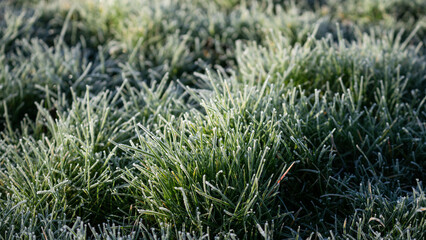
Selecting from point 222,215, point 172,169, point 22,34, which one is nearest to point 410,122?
point 222,215

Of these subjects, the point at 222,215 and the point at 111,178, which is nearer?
the point at 222,215

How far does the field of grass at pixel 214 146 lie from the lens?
1.62 meters

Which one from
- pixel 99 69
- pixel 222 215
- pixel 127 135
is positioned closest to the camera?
pixel 222 215

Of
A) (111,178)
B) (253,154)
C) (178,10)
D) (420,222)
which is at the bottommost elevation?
(420,222)

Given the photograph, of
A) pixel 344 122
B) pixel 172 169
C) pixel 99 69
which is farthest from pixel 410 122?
pixel 99 69

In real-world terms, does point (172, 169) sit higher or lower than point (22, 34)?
lower

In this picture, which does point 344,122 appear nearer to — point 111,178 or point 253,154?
point 253,154

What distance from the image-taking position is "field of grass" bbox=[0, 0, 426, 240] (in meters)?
1.62

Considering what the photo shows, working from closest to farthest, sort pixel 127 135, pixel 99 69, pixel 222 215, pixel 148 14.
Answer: pixel 222 215
pixel 127 135
pixel 99 69
pixel 148 14

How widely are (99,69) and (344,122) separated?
1.75 meters

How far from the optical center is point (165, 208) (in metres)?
1.57

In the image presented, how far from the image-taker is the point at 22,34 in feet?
10.6

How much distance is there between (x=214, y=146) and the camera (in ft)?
5.45

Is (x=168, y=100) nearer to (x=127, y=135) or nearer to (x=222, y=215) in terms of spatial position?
(x=127, y=135)
